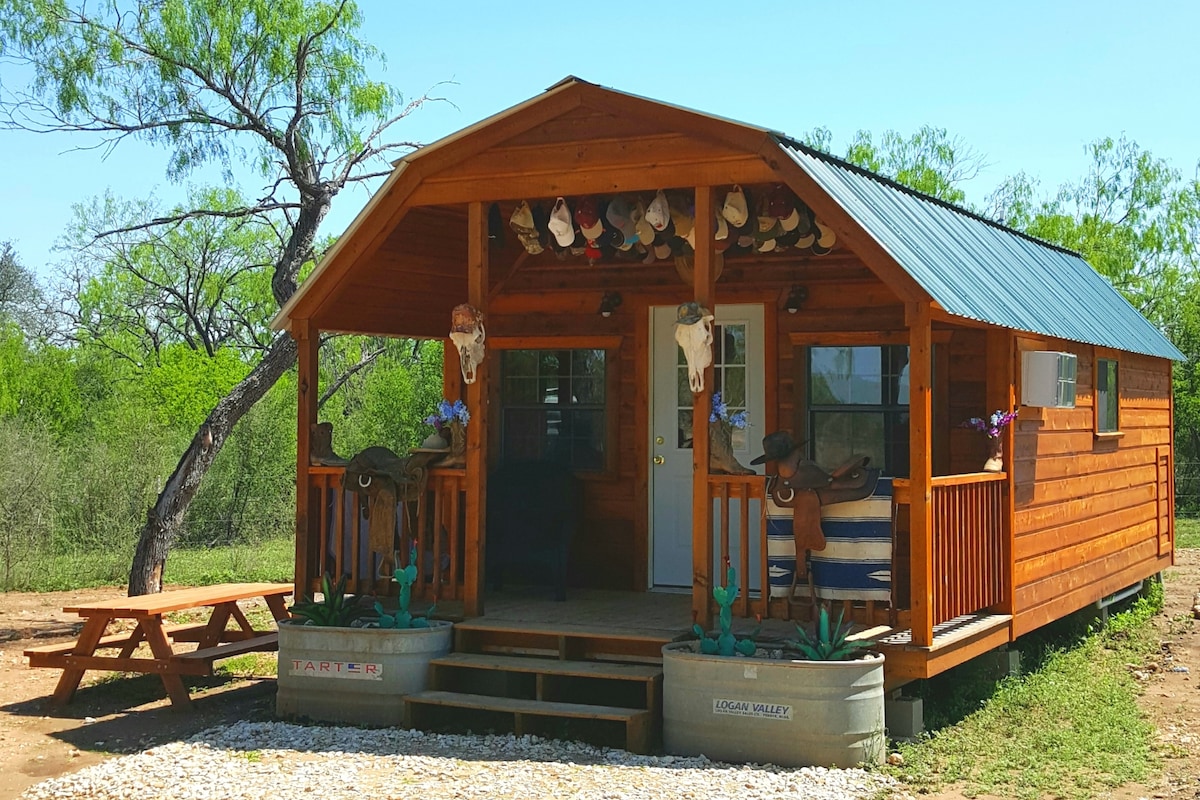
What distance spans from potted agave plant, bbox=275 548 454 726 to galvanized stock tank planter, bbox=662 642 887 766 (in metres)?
1.61

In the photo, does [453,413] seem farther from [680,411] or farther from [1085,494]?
[1085,494]

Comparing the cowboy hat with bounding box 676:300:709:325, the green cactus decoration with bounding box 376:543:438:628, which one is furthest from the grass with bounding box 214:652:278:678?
the cowboy hat with bounding box 676:300:709:325

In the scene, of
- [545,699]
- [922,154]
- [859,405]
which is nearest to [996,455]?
[859,405]

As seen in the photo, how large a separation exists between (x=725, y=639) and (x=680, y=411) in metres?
3.03

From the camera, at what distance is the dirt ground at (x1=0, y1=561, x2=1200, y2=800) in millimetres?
6680

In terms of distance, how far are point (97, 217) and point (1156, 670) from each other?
84.5ft

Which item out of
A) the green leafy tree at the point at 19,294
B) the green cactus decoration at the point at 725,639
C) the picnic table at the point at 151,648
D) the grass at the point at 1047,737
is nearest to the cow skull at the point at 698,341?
the green cactus decoration at the point at 725,639

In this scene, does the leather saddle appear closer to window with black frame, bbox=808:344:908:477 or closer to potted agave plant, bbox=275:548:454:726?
window with black frame, bbox=808:344:908:477

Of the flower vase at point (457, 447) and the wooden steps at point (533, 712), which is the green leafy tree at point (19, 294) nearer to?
the flower vase at point (457, 447)

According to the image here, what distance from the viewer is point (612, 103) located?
7.55m

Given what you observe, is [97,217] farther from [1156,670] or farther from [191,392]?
[1156,670]

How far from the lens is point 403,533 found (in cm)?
825

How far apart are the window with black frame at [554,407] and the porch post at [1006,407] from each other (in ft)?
9.81

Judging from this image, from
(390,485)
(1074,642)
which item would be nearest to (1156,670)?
(1074,642)
